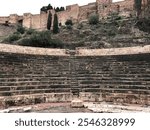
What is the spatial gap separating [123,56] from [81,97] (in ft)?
14.0

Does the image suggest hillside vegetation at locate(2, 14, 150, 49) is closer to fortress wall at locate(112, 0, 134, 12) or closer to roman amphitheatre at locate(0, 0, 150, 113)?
fortress wall at locate(112, 0, 134, 12)

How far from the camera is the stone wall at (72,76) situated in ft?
45.4

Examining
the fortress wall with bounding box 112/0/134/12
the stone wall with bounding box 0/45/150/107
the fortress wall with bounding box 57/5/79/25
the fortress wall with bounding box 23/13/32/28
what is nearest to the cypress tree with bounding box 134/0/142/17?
the fortress wall with bounding box 112/0/134/12

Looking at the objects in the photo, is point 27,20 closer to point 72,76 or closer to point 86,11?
point 86,11

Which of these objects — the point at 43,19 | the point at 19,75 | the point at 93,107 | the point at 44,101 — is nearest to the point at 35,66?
the point at 19,75

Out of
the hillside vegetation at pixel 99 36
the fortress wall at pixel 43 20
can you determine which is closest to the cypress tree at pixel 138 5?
the hillside vegetation at pixel 99 36

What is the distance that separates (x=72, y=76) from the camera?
16172mm

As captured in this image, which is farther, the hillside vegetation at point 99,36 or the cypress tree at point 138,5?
the cypress tree at point 138,5

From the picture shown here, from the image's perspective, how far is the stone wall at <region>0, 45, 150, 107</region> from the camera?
1385 centimetres

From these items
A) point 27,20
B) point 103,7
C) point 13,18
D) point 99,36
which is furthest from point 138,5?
point 13,18

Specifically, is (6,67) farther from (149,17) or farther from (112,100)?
(149,17)

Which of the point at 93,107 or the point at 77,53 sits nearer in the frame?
the point at 93,107

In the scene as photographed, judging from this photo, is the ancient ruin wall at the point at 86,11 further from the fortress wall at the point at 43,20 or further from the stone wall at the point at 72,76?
the stone wall at the point at 72,76

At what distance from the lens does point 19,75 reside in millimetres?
15000
